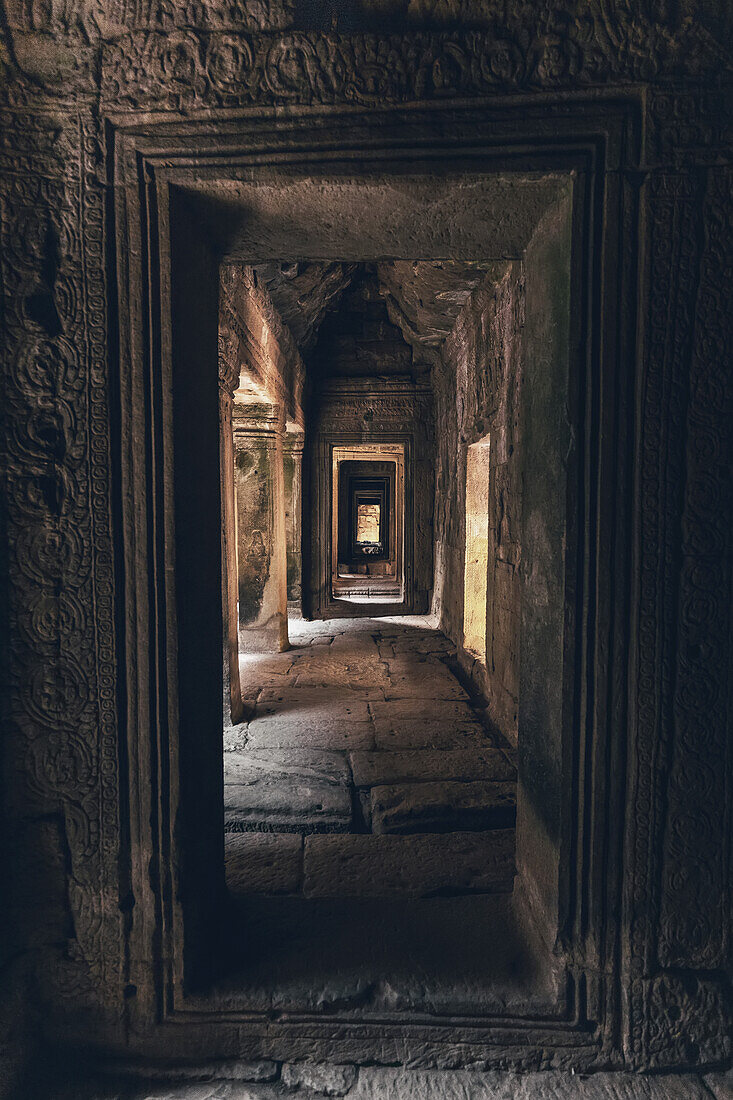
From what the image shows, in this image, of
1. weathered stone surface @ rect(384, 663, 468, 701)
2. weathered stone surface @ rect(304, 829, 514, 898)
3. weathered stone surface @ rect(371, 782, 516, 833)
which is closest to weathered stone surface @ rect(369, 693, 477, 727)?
weathered stone surface @ rect(384, 663, 468, 701)

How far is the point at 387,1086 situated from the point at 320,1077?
187 mm

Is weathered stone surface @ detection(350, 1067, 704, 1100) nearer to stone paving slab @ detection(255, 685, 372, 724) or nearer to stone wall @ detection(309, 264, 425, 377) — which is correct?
stone paving slab @ detection(255, 685, 372, 724)

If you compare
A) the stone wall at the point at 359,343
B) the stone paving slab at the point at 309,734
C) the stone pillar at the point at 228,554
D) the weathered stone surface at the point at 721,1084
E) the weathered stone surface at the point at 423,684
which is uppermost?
the stone wall at the point at 359,343

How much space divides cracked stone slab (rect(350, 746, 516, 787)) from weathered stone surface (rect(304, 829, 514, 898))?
0.48m

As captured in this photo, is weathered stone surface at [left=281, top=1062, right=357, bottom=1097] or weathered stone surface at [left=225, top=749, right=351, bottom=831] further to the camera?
weathered stone surface at [left=225, top=749, right=351, bottom=831]

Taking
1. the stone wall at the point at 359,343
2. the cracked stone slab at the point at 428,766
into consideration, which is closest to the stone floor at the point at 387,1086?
the cracked stone slab at the point at 428,766

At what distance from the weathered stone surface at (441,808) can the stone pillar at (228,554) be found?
1.37 m

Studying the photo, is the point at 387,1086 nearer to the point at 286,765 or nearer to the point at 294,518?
the point at 286,765

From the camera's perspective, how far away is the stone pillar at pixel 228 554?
3.62 metres

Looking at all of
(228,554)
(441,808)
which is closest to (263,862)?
(441,808)

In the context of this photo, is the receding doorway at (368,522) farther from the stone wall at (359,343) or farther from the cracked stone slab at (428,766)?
the cracked stone slab at (428,766)

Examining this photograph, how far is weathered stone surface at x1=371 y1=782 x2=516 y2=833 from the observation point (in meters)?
2.58

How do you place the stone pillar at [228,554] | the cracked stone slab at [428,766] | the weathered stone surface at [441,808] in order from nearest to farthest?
1. the weathered stone surface at [441,808]
2. the cracked stone slab at [428,766]
3. the stone pillar at [228,554]

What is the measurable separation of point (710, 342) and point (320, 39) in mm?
1307
